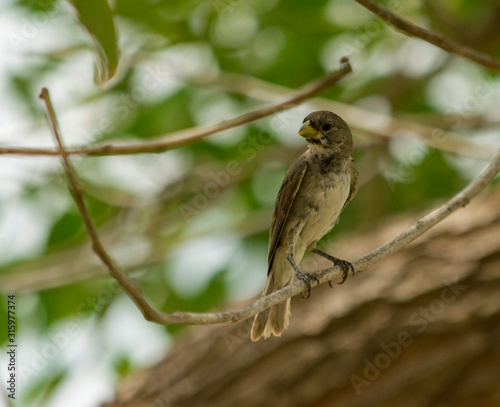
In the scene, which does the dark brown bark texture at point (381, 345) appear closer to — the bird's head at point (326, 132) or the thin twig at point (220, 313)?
the bird's head at point (326, 132)

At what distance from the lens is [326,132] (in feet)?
14.0

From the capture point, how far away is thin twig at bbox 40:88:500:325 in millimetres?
1991

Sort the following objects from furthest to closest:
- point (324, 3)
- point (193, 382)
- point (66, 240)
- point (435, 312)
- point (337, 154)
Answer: point (66, 240) → point (324, 3) → point (193, 382) → point (435, 312) → point (337, 154)

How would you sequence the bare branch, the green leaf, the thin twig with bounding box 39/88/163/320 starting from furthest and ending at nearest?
1. the bare branch
2. the green leaf
3. the thin twig with bounding box 39/88/163/320

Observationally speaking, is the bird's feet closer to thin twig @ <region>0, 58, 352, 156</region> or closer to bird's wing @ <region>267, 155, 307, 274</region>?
bird's wing @ <region>267, 155, 307, 274</region>

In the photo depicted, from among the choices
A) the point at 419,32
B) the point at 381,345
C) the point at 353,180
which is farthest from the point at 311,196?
the point at 381,345

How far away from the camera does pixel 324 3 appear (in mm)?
6637

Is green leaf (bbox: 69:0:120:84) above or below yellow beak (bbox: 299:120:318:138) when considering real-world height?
above

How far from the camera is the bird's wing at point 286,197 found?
14.4ft

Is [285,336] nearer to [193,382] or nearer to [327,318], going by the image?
[327,318]

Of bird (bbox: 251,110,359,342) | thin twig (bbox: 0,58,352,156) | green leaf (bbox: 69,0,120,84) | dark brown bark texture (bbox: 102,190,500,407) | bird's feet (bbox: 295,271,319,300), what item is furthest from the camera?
dark brown bark texture (bbox: 102,190,500,407)

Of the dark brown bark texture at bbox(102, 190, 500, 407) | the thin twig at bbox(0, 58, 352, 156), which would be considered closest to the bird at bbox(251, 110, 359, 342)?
the thin twig at bbox(0, 58, 352, 156)

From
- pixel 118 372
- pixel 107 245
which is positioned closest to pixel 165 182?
pixel 107 245

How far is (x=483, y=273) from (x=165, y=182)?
10.5 feet
